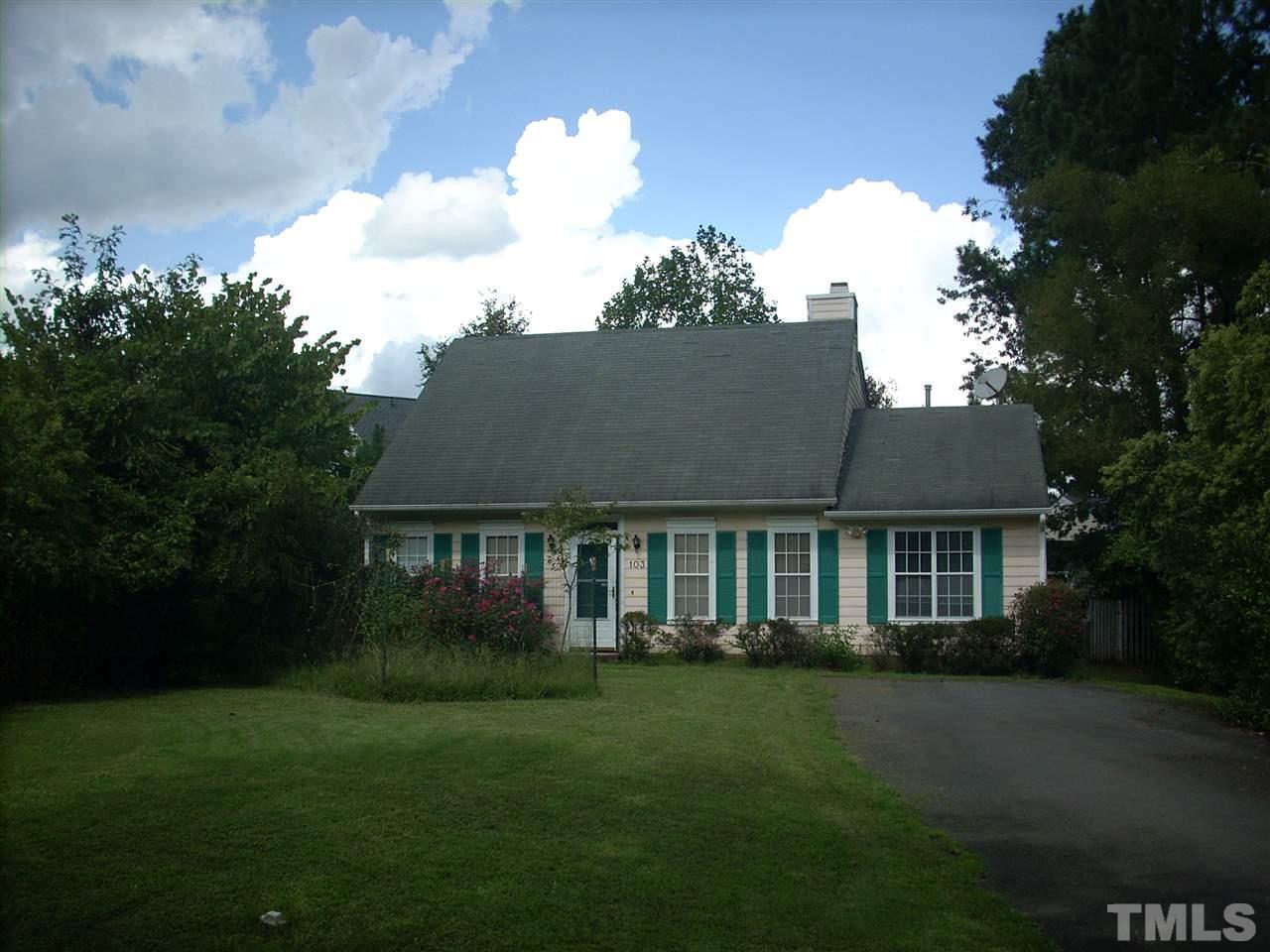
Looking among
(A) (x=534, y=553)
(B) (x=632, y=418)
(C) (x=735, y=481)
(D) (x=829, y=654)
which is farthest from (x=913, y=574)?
(A) (x=534, y=553)

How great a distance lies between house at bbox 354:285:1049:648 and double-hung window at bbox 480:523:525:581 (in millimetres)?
25

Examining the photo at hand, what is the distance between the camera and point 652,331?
87.1ft

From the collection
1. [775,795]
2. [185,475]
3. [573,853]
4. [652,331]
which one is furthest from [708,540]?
[573,853]

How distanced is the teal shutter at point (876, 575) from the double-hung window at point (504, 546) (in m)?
6.06

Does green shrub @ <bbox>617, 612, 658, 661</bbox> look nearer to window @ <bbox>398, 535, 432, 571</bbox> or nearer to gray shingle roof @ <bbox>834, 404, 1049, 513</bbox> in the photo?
gray shingle roof @ <bbox>834, 404, 1049, 513</bbox>

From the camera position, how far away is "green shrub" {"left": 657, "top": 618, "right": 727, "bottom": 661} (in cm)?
2066

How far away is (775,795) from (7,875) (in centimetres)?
484

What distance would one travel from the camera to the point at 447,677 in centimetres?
1385

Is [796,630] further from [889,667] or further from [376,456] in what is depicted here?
[376,456]

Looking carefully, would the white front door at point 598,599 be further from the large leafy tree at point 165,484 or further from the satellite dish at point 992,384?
the satellite dish at point 992,384

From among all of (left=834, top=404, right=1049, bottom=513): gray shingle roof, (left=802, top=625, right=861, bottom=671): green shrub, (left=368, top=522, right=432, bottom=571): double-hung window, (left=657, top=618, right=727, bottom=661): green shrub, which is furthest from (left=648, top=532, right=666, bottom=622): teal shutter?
(left=368, top=522, right=432, bottom=571): double-hung window

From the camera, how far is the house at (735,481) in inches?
808

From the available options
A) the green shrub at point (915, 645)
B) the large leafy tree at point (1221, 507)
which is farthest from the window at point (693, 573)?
the large leafy tree at point (1221, 507)

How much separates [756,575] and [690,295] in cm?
2681
